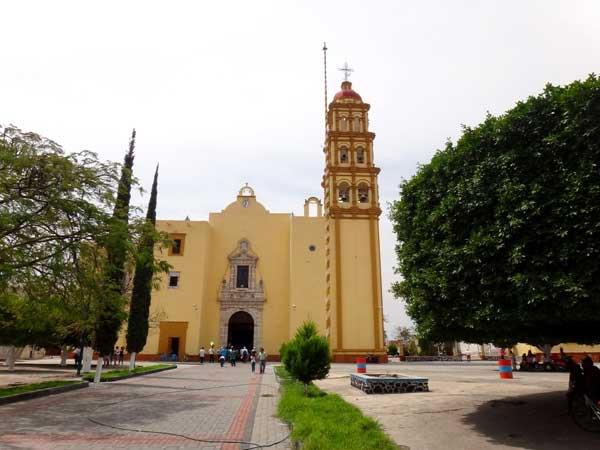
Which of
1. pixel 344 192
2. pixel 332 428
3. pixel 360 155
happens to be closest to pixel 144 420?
pixel 332 428

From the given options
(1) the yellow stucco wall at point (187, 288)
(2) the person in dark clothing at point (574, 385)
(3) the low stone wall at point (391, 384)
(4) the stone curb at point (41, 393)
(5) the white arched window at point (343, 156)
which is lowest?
(4) the stone curb at point (41, 393)

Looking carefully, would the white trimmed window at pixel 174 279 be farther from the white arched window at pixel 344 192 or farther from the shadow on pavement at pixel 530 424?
the shadow on pavement at pixel 530 424

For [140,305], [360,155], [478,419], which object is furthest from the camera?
[360,155]

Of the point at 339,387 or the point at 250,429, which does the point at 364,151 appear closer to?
the point at 339,387

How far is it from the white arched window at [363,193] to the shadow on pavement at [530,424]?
21.4 metres

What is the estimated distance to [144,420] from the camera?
795cm

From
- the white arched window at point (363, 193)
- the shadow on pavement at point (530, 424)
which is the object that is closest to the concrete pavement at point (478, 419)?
the shadow on pavement at point (530, 424)

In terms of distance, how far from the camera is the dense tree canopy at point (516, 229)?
18.3 ft

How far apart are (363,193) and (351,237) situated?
11.1ft

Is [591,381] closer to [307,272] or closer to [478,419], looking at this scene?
[478,419]

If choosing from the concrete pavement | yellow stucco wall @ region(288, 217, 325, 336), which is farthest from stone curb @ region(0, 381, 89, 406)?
yellow stucco wall @ region(288, 217, 325, 336)

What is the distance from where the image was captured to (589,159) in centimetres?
566

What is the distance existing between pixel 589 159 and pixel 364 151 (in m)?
26.2

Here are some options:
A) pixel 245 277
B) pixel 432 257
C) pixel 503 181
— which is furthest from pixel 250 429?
pixel 245 277
